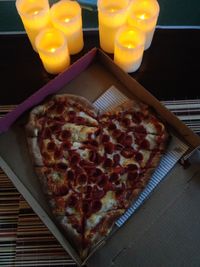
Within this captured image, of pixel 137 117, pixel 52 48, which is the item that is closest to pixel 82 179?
pixel 137 117

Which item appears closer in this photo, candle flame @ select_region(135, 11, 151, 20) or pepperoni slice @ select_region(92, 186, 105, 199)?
pepperoni slice @ select_region(92, 186, 105, 199)

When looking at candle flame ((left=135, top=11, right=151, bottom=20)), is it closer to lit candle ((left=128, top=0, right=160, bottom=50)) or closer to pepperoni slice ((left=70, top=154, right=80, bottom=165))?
lit candle ((left=128, top=0, right=160, bottom=50))

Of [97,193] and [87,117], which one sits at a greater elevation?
[87,117]

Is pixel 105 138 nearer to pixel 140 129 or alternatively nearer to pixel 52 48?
pixel 140 129

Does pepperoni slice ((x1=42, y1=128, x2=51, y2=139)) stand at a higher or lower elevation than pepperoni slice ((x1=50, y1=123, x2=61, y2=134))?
lower

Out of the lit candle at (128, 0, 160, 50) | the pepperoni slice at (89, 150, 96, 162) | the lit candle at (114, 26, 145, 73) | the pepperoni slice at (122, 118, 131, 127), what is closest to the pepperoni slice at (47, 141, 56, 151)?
the pepperoni slice at (89, 150, 96, 162)

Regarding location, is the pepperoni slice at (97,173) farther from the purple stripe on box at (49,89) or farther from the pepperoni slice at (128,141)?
the purple stripe on box at (49,89)
